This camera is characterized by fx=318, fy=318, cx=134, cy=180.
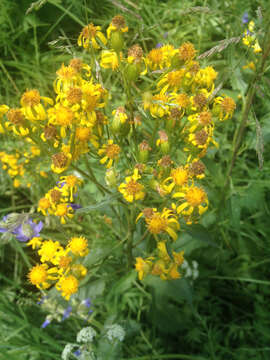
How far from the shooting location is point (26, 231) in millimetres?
1790

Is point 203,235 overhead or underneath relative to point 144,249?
overhead

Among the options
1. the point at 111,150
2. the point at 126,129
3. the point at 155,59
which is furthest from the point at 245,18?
the point at 111,150

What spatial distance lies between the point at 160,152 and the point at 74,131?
488mm

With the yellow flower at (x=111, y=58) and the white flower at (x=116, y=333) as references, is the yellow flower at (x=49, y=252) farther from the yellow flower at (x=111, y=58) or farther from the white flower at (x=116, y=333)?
the yellow flower at (x=111, y=58)

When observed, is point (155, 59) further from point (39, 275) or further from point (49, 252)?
point (39, 275)

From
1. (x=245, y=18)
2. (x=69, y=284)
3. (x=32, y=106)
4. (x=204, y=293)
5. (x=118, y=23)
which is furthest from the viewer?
(x=245, y=18)

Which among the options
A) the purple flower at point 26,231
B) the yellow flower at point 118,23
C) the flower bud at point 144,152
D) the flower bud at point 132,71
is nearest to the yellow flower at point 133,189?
the flower bud at point 144,152

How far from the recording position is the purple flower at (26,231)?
5.84ft

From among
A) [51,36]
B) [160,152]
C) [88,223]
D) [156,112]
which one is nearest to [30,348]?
[88,223]

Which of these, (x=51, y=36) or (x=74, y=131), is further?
(x=51, y=36)

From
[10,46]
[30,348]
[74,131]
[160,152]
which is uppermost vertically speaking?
[10,46]

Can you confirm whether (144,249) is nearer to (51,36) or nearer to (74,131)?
(74,131)

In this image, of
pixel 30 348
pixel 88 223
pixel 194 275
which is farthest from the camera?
pixel 88 223

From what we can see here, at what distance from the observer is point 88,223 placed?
3.15 metres
